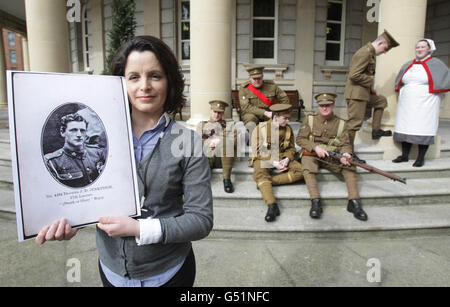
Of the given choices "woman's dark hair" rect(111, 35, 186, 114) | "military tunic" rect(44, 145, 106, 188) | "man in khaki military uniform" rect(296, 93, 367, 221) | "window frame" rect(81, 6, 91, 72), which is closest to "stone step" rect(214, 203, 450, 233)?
"man in khaki military uniform" rect(296, 93, 367, 221)

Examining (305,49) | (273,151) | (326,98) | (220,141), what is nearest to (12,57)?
(305,49)

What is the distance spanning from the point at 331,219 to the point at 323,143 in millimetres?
1173

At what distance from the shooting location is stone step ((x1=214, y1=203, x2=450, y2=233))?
3.44m

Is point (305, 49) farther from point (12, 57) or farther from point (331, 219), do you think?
point (12, 57)

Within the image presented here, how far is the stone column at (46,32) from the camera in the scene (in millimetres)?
6773

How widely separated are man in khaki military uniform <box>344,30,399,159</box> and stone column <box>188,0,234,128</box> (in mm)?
2108

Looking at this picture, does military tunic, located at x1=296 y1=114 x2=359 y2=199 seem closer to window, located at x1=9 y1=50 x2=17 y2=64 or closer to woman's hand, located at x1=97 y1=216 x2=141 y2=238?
woman's hand, located at x1=97 y1=216 x2=141 y2=238

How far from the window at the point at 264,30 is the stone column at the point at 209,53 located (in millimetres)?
4998

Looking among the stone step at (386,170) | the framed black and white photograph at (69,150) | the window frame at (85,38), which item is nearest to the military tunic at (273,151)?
the stone step at (386,170)

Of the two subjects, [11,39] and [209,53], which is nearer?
[209,53]

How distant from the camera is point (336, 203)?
4.00 m

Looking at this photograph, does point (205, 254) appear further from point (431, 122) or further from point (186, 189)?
point (431, 122)
